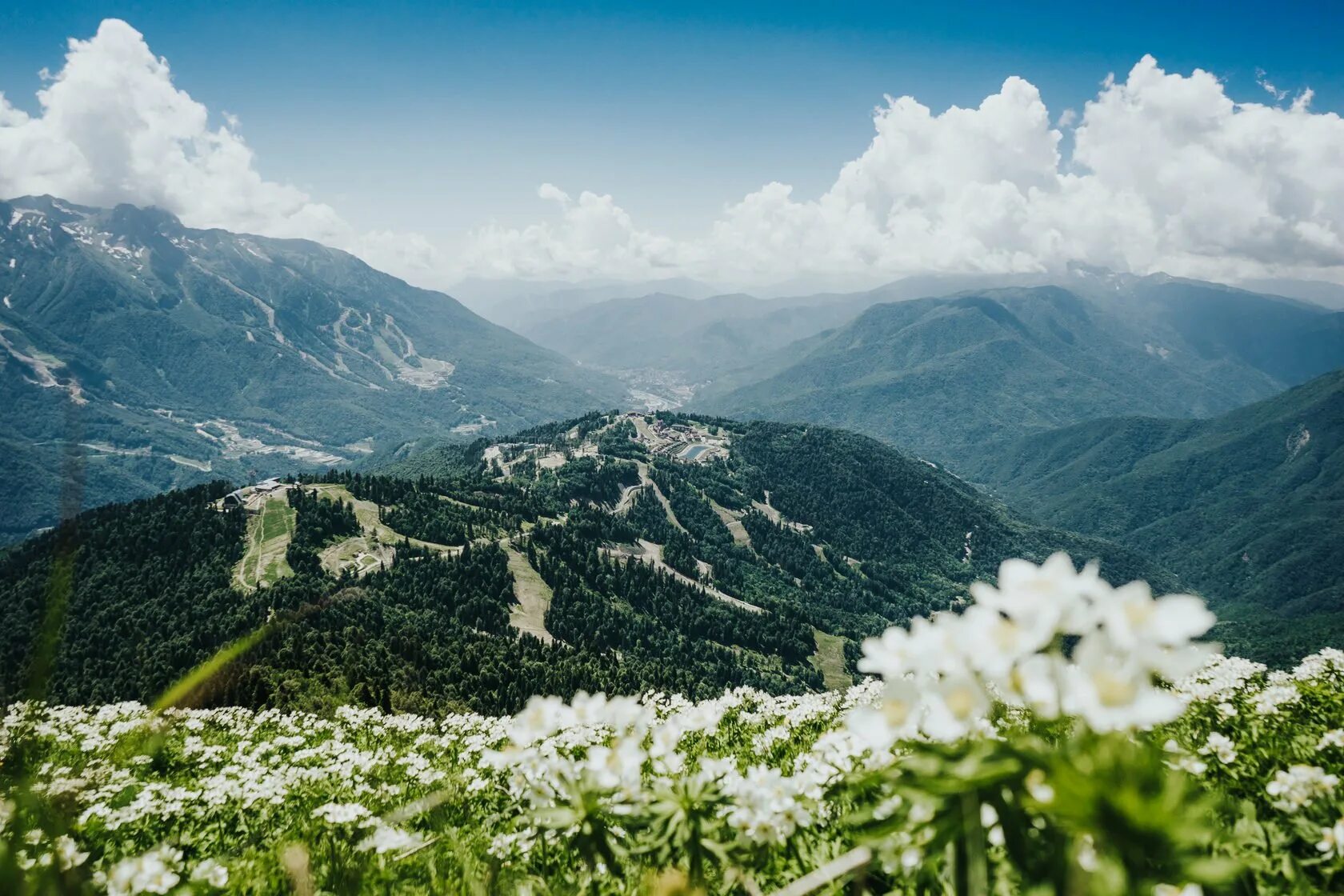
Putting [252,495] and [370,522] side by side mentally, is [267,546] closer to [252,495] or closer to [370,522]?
[370,522]

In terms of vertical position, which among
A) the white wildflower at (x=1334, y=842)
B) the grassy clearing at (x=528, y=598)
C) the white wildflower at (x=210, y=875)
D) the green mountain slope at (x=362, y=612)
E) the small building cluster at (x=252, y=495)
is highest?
the white wildflower at (x=1334, y=842)

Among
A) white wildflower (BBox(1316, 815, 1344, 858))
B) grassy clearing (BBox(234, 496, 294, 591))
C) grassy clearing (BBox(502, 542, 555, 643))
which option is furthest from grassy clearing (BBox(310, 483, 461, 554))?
white wildflower (BBox(1316, 815, 1344, 858))

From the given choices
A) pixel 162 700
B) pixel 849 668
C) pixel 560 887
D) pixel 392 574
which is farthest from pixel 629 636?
pixel 560 887

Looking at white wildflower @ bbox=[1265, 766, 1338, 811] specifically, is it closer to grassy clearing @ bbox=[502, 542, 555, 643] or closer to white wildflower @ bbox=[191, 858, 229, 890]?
white wildflower @ bbox=[191, 858, 229, 890]

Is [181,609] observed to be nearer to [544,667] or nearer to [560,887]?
[544,667]

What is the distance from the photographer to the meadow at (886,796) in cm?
212

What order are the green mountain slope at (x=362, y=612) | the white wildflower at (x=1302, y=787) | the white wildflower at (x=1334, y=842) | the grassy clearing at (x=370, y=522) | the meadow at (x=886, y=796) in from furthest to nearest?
the grassy clearing at (x=370, y=522)
the green mountain slope at (x=362, y=612)
the white wildflower at (x=1302, y=787)
the white wildflower at (x=1334, y=842)
the meadow at (x=886, y=796)

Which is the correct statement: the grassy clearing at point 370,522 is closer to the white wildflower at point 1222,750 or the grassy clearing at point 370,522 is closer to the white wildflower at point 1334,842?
the white wildflower at point 1222,750

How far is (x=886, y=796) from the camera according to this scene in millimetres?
3934

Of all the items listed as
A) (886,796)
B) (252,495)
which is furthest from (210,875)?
(252,495)

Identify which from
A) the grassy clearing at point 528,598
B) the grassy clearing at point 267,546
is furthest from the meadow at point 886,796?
the grassy clearing at point 267,546

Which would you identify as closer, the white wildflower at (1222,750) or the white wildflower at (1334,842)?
the white wildflower at (1334,842)

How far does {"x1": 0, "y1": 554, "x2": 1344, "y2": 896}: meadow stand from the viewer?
2119 mm

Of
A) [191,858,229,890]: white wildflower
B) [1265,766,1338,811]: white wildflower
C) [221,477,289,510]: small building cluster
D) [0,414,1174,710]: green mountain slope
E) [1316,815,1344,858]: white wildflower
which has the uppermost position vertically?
[1316,815,1344,858]: white wildflower
